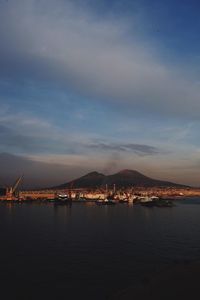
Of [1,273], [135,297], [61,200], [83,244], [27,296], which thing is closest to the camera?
[135,297]

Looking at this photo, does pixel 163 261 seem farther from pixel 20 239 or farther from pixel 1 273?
pixel 20 239

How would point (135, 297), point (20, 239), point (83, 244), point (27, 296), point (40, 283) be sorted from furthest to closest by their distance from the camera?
point (20, 239), point (83, 244), point (40, 283), point (27, 296), point (135, 297)

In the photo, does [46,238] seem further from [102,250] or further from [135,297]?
[135,297]

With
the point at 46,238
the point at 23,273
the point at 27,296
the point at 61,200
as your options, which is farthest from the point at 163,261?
the point at 61,200

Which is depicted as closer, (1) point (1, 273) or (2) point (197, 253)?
(1) point (1, 273)

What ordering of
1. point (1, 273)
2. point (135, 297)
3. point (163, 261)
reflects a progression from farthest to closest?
point (163, 261) < point (1, 273) < point (135, 297)

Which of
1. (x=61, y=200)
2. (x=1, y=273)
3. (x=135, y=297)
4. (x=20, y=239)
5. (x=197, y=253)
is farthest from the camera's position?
(x=61, y=200)

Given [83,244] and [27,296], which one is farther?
[83,244]

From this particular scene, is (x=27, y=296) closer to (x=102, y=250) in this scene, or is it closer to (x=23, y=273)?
(x=23, y=273)

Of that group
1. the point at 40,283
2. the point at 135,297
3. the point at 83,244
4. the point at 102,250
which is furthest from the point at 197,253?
the point at 135,297
